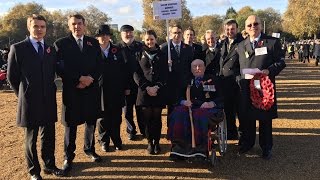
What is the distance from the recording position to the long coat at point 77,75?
17.2ft

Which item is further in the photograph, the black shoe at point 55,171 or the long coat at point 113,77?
the long coat at point 113,77

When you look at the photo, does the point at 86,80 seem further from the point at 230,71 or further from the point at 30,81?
the point at 230,71

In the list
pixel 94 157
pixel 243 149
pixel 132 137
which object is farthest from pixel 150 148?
pixel 243 149

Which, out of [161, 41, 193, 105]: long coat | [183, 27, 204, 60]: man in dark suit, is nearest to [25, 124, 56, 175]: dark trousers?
[161, 41, 193, 105]: long coat

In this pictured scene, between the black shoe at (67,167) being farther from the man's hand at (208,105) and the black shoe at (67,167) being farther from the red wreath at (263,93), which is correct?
the red wreath at (263,93)

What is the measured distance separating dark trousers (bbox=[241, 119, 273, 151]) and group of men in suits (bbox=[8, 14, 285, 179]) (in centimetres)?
2

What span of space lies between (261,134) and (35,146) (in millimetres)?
3532

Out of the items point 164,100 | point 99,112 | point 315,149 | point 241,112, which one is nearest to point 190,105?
point 164,100

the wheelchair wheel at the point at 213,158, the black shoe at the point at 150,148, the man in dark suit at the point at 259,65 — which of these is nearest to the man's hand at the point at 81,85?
the black shoe at the point at 150,148

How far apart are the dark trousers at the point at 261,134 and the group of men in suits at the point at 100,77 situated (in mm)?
16

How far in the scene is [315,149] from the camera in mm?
6172

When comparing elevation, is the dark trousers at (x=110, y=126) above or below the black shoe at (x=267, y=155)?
above

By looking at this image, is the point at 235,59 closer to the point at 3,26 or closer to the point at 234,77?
the point at 234,77

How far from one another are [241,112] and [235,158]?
2.52ft
